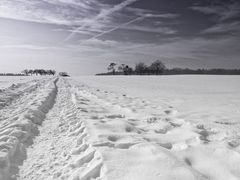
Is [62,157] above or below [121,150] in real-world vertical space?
below

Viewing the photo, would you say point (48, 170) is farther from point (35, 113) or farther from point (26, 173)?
point (35, 113)

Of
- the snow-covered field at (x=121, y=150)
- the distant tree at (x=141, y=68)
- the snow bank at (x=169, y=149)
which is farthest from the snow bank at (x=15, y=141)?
the distant tree at (x=141, y=68)

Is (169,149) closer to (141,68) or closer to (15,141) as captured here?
(15,141)

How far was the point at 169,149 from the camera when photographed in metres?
4.03

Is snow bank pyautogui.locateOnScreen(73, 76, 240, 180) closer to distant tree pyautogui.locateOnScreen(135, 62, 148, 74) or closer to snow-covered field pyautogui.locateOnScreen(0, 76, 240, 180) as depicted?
snow-covered field pyautogui.locateOnScreen(0, 76, 240, 180)

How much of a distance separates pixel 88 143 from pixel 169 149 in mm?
1466

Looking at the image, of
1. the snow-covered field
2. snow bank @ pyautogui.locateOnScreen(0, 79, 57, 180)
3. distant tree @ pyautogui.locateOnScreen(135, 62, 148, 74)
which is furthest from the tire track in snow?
distant tree @ pyautogui.locateOnScreen(135, 62, 148, 74)

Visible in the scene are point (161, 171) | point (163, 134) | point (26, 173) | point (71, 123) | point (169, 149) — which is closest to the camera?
point (161, 171)

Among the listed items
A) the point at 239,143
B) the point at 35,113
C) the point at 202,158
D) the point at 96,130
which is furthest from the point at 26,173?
the point at 35,113

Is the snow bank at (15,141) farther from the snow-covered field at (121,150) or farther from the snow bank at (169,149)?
the snow bank at (169,149)

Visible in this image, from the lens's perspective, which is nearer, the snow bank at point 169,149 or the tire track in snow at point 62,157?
the snow bank at point 169,149

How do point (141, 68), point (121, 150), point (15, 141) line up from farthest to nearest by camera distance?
1. point (141, 68)
2. point (15, 141)
3. point (121, 150)

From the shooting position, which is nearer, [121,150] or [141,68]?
[121,150]

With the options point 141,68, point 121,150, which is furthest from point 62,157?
point 141,68
